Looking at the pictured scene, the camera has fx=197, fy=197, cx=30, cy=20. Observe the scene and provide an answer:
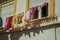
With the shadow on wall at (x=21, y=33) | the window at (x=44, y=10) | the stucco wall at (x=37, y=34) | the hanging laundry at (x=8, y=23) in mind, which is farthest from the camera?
the hanging laundry at (x=8, y=23)

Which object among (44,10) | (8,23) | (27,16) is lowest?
(8,23)

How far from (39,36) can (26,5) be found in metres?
2.56

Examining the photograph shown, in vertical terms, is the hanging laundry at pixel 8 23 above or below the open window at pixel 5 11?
below

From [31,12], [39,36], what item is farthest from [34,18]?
[39,36]

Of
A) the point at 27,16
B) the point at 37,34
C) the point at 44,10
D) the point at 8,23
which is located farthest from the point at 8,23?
the point at 44,10

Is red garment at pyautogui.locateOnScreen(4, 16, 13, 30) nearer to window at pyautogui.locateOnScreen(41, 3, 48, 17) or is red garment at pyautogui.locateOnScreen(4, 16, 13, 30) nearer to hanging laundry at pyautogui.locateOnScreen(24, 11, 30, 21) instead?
hanging laundry at pyautogui.locateOnScreen(24, 11, 30, 21)

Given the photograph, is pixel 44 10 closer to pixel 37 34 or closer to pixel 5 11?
pixel 37 34

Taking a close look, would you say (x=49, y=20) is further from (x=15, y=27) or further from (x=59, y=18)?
(x=15, y=27)

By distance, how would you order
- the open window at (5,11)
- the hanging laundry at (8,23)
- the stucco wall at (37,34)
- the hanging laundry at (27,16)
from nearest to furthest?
the stucco wall at (37,34)
the hanging laundry at (27,16)
the hanging laundry at (8,23)
the open window at (5,11)

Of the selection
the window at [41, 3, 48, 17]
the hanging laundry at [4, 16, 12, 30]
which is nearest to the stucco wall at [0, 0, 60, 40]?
the hanging laundry at [4, 16, 12, 30]

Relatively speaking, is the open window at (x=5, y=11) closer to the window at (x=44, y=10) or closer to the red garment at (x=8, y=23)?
the red garment at (x=8, y=23)

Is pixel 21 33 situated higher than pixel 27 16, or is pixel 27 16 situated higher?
pixel 27 16

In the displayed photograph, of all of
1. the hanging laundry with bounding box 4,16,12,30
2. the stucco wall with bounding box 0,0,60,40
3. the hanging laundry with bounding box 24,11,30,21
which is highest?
the hanging laundry with bounding box 24,11,30,21

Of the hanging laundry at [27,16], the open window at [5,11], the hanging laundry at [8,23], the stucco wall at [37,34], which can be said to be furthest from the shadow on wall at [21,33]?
the open window at [5,11]
